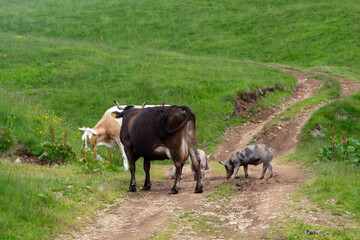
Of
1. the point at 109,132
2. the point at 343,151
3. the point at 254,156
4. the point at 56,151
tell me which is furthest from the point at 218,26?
the point at 343,151

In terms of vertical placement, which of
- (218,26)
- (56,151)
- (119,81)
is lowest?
(56,151)

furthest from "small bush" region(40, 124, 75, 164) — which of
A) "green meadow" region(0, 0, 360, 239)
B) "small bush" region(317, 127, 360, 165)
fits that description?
"small bush" region(317, 127, 360, 165)

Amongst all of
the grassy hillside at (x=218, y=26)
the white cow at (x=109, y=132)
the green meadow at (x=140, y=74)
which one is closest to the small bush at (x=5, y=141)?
the green meadow at (x=140, y=74)

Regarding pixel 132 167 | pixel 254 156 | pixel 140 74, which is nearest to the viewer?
pixel 132 167

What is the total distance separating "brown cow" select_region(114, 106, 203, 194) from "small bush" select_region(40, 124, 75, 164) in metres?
3.66

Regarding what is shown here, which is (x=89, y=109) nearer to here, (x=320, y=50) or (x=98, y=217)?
(x=98, y=217)

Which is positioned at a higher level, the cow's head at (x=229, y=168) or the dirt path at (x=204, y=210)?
the dirt path at (x=204, y=210)

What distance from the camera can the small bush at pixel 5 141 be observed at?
1479 cm

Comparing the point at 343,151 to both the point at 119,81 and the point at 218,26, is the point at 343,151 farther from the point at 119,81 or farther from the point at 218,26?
the point at 218,26

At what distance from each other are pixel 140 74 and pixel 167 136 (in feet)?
54.7

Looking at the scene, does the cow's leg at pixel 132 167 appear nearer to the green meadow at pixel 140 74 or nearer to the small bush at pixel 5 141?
the green meadow at pixel 140 74

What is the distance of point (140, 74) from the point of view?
2753cm

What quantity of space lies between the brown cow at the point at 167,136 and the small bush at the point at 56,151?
3659 mm

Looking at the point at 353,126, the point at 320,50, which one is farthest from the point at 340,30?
the point at 353,126
